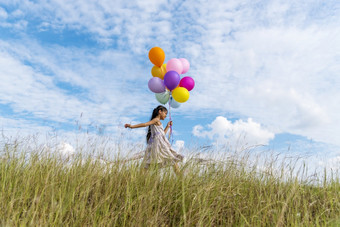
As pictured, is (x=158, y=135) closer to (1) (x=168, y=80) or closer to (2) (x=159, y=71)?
(1) (x=168, y=80)

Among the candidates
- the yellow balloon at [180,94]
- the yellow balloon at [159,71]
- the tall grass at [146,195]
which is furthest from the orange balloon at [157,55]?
the tall grass at [146,195]

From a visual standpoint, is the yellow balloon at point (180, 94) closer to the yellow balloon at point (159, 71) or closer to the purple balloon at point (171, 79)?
the purple balloon at point (171, 79)

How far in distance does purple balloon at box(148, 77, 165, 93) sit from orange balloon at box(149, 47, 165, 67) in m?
0.42

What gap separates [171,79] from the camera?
6.67 m

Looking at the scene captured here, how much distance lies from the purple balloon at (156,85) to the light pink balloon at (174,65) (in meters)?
0.38

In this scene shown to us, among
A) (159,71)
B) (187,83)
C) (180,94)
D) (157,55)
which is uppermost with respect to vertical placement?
(157,55)

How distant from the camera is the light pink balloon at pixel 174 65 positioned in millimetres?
6953

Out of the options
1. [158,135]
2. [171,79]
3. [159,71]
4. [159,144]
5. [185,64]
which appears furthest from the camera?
[185,64]

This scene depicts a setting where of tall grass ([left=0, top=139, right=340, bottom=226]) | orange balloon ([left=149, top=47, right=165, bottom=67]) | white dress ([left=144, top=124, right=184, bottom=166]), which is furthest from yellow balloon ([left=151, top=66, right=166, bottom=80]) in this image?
tall grass ([left=0, top=139, right=340, bottom=226])

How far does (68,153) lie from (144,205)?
2.15m

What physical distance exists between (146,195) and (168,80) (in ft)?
12.4

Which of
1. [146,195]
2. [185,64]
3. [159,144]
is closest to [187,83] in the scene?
[185,64]

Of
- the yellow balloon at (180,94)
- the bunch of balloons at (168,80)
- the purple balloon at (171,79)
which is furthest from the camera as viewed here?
the yellow balloon at (180,94)

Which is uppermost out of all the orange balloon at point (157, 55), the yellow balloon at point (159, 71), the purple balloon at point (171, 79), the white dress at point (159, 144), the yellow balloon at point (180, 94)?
the orange balloon at point (157, 55)
